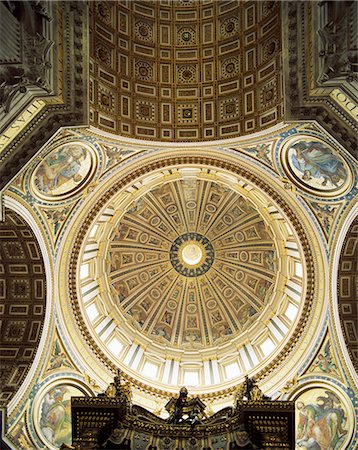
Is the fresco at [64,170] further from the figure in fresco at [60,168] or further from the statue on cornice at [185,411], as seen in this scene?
the statue on cornice at [185,411]

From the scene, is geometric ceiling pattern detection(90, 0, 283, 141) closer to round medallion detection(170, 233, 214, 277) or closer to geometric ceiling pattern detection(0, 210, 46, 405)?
geometric ceiling pattern detection(0, 210, 46, 405)

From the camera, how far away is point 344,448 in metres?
18.9

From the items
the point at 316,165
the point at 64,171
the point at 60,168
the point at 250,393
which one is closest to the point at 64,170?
the point at 64,171

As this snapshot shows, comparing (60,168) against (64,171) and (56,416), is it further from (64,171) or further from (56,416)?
(56,416)

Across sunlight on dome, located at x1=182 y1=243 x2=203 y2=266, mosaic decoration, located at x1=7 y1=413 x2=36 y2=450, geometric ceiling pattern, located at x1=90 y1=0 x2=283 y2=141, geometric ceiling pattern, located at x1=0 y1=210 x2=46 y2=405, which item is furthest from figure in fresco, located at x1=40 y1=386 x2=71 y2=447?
sunlight on dome, located at x1=182 y1=243 x2=203 y2=266

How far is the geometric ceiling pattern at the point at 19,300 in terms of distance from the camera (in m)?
20.0

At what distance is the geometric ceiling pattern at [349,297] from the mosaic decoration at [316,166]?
Answer: 2.32 m

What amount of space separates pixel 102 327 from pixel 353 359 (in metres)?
9.64

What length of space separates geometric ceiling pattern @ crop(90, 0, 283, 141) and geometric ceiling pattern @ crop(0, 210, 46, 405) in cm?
561

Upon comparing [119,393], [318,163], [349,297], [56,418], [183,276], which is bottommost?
[119,393]

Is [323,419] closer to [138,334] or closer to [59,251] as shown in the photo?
[138,334]

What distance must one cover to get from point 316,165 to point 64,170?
7888 mm

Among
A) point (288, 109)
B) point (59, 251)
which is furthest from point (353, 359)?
point (59, 251)

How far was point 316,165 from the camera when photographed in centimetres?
1834
